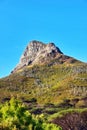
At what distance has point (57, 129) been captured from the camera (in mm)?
60688

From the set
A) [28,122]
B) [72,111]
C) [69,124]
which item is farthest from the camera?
[72,111]

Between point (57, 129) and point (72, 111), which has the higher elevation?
point (72, 111)

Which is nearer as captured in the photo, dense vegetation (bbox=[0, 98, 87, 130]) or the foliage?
dense vegetation (bbox=[0, 98, 87, 130])

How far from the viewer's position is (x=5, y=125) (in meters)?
47.1

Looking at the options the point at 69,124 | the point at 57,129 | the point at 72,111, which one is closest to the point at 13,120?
the point at 57,129

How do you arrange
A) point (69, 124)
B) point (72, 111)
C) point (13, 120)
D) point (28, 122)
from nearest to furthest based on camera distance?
point (13, 120) → point (28, 122) → point (69, 124) → point (72, 111)

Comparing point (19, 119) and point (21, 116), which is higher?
point (21, 116)

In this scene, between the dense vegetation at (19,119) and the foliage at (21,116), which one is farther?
the foliage at (21,116)

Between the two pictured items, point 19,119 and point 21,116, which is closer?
point 19,119

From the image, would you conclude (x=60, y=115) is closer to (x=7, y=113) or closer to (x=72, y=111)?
(x=72, y=111)

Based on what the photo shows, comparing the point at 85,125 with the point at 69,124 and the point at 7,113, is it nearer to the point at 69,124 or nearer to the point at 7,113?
the point at 69,124

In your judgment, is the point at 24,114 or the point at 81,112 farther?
the point at 81,112

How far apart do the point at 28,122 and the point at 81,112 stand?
1498 inches

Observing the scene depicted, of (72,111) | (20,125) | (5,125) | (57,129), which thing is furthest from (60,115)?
(5,125)
